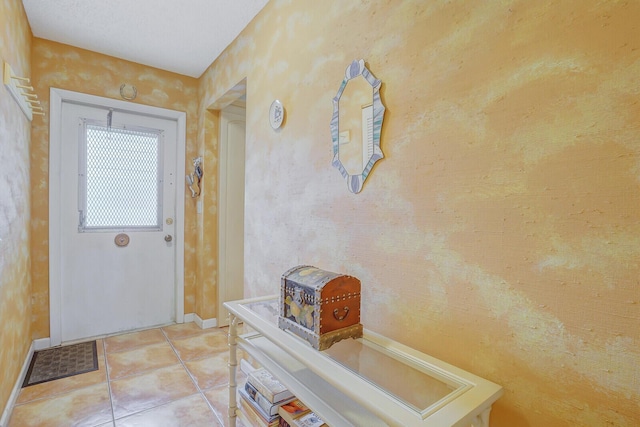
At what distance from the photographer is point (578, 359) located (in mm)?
750

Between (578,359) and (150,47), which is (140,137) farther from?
(578,359)

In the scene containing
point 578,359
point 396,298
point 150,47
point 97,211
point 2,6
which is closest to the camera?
point 578,359

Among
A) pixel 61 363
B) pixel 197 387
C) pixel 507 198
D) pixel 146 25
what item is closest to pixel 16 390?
pixel 61 363

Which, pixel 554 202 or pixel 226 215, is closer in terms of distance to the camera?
pixel 554 202

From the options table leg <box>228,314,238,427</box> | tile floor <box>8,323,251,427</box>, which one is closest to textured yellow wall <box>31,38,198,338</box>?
tile floor <box>8,323,251,427</box>

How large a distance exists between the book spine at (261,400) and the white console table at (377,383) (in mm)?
237

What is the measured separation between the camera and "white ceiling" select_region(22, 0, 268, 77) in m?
2.06

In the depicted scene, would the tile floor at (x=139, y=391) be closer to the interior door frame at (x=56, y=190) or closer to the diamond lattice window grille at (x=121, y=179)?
the interior door frame at (x=56, y=190)

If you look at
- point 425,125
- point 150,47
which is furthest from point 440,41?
point 150,47

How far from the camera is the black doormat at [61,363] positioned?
2170mm

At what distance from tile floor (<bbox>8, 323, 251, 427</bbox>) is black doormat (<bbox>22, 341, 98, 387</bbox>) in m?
0.06

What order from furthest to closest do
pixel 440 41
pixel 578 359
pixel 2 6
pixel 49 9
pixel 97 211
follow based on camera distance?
pixel 97 211 → pixel 49 9 → pixel 2 6 → pixel 440 41 → pixel 578 359

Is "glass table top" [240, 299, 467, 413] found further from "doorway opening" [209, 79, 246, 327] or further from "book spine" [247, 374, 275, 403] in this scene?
"doorway opening" [209, 79, 246, 327]

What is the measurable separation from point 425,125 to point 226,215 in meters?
2.40
